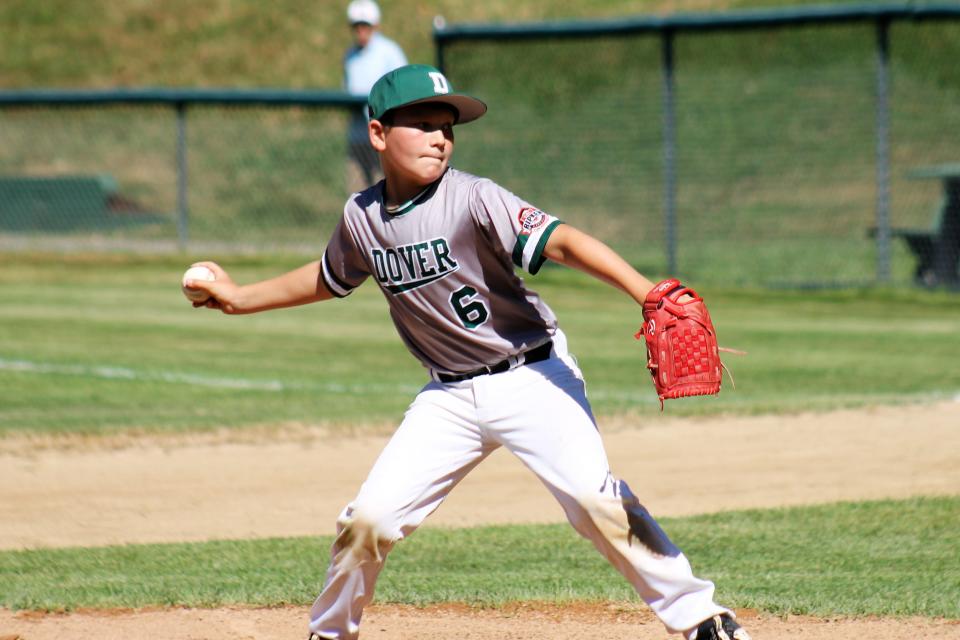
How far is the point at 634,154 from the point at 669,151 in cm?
199

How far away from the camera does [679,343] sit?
137 inches

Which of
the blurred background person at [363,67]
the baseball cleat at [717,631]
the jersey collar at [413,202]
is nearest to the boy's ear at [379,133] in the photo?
the jersey collar at [413,202]

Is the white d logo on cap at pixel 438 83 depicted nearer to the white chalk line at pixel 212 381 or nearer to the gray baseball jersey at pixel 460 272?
the gray baseball jersey at pixel 460 272

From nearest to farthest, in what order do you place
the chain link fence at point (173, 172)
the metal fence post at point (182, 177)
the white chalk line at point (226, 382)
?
the white chalk line at point (226, 382) < the metal fence post at point (182, 177) < the chain link fence at point (173, 172)

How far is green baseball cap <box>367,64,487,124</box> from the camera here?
12.2ft

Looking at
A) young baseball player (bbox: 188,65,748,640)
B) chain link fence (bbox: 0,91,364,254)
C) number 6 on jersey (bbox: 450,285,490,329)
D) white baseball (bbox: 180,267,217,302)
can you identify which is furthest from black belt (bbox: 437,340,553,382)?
chain link fence (bbox: 0,91,364,254)

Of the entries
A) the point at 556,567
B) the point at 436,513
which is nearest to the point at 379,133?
the point at 556,567

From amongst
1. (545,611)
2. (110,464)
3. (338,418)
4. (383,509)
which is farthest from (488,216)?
(338,418)

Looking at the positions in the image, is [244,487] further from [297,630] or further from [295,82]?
[295,82]

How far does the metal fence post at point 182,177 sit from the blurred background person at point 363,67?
6.21ft

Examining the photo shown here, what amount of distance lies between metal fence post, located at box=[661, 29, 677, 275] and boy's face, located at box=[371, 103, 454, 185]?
31.5 feet

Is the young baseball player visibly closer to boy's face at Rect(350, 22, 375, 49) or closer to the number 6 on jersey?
the number 6 on jersey

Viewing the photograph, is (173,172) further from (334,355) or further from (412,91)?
(412,91)

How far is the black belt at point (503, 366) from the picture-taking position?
12.4ft
